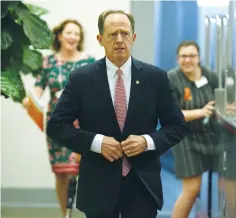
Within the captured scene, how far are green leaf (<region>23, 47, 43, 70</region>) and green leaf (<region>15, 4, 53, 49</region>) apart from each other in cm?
39

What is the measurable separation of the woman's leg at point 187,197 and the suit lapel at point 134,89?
1.64 meters

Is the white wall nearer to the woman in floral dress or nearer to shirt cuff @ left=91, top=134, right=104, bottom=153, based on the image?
the woman in floral dress

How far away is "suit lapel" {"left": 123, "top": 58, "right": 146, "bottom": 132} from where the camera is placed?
6.91ft

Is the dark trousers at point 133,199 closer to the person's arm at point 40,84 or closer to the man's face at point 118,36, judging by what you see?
the man's face at point 118,36

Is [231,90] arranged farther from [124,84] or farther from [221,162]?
[124,84]

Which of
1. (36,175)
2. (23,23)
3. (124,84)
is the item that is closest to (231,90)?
(124,84)

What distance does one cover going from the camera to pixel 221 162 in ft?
10.7

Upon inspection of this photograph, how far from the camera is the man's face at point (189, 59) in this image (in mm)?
3635

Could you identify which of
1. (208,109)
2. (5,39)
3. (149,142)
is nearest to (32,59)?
(5,39)

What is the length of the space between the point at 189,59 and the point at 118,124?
165 cm

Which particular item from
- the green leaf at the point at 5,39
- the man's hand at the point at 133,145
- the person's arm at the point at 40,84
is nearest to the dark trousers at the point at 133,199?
the man's hand at the point at 133,145

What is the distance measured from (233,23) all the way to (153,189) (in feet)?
3.87

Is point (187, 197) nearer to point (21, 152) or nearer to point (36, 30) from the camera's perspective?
point (36, 30)

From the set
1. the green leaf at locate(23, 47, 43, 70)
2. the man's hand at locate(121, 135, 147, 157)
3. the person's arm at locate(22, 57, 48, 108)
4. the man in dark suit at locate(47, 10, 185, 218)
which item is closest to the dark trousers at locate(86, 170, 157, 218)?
the man in dark suit at locate(47, 10, 185, 218)
